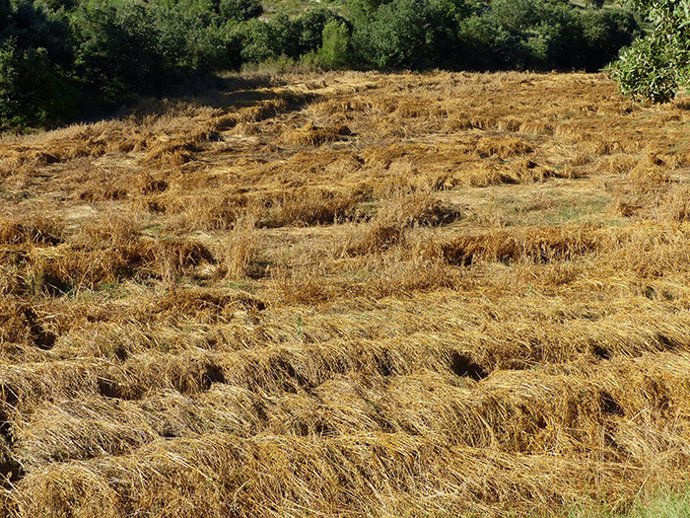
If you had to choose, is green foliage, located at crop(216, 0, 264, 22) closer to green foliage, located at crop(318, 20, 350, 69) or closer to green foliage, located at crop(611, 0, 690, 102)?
green foliage, located at crop(318, 20, 350, 69)

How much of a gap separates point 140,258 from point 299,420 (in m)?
4.20

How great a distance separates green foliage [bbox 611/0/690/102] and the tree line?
61 millimetres

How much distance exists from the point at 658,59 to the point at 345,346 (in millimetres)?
5065

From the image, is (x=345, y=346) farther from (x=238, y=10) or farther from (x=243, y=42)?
(x=238, y=10)

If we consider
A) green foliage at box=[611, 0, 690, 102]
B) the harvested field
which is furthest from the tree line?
the harvested field

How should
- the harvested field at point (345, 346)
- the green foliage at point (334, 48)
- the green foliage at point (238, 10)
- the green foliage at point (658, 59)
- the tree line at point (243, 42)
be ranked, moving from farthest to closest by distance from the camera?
the green foliage at point (238, 10), the green foliage at point (334, 48), the tree line at point (243, 42), the green foliage at point (658, 59), the harvested field at point (345, 346)

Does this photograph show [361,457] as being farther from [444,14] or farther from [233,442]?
[444,14]

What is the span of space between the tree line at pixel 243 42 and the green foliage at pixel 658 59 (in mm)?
61

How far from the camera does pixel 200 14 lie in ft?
135

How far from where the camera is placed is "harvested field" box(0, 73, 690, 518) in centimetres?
339

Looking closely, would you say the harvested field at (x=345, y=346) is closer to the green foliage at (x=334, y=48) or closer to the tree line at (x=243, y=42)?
the tree line at (x=243, y=42)

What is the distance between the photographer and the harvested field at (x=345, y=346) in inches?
133

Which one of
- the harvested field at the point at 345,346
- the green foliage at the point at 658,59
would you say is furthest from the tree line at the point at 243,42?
the harvested field at the point at 345,346

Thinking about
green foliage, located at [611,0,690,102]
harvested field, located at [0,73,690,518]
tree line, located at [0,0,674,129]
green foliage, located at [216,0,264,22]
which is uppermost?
green foliage, located at [216,0,264,22]
